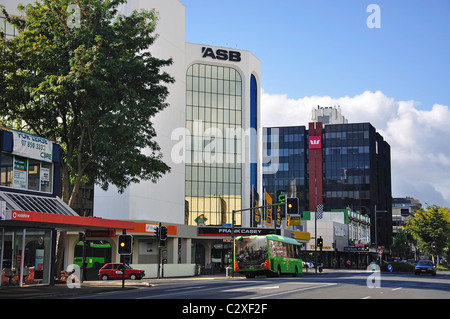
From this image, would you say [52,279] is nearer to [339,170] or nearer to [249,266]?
[249,266]

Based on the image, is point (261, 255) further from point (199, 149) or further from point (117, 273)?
point (199, 149)

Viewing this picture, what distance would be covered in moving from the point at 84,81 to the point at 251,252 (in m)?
18.1

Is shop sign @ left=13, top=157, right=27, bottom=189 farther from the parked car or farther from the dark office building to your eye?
the dark office building

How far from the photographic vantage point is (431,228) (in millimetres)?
94562

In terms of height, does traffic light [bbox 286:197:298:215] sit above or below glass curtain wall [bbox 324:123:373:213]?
below

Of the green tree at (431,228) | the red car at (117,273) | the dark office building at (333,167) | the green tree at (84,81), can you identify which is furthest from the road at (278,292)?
the dark office building at (333,167)

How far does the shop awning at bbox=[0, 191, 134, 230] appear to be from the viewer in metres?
26.8

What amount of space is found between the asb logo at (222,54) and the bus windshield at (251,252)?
123 feet

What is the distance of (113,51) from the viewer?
36969 mm

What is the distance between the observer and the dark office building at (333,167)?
141 metres

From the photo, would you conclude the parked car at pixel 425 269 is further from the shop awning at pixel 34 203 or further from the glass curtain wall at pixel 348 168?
the glass curtain wall at pixel 348 168

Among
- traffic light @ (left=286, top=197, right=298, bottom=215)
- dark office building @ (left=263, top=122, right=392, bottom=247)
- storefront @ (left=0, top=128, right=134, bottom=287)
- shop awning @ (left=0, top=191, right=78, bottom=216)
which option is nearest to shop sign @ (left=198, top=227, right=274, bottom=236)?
traffic light @ (left=286, top=197, right=298, bottom=215)

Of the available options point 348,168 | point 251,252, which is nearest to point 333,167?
point 348,168

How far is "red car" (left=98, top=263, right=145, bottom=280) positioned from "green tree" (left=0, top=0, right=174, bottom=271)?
34.5ft
